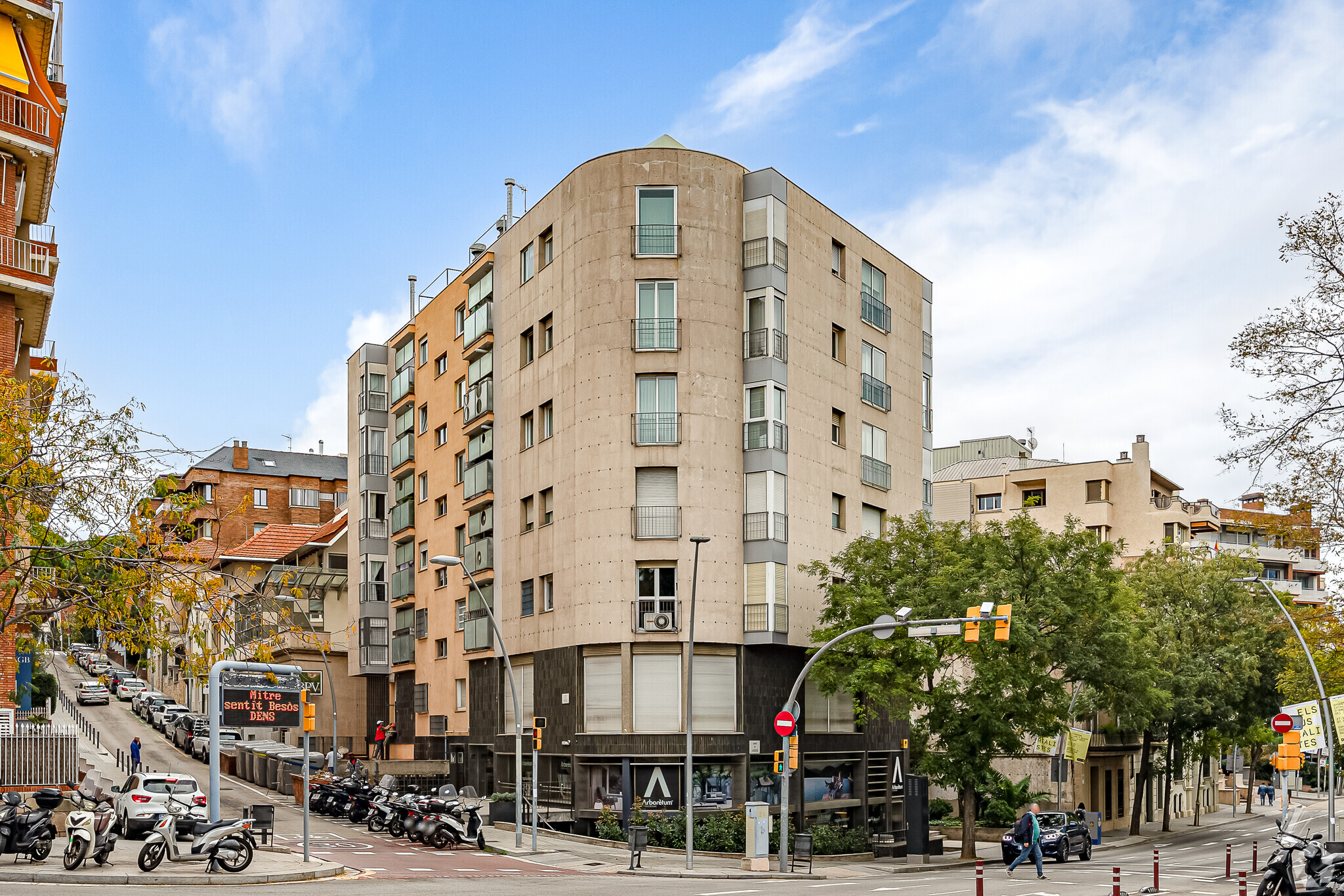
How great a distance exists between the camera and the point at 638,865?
3228 centimetres

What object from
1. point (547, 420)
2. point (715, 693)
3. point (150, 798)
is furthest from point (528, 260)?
point (150, 798)

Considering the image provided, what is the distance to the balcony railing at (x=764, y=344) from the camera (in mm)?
42625

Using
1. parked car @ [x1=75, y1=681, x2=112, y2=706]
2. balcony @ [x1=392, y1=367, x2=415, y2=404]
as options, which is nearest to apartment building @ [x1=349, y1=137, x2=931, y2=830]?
balcony @ [x1=392, y1=367, x2=415, y2=404]

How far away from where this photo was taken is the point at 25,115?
33.6m

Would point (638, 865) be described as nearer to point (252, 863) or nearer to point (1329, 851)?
point (252, 863)

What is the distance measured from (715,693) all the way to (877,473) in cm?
1305

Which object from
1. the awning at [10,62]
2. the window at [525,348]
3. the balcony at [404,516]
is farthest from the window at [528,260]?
the awning at [10,62]

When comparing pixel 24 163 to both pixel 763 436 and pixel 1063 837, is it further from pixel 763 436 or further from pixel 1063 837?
pixel 1063 837

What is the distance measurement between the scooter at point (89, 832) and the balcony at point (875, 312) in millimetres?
32909

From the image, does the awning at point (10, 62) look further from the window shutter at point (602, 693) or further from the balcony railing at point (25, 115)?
the window shutter at point (602, 693)

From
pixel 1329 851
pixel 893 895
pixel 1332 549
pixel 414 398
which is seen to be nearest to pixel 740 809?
pixel 893 895

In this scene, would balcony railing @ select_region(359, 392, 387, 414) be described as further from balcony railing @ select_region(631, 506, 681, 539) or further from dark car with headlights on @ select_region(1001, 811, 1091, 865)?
dark car with headlights on @ select_region(1001, 811, 1091, 865)

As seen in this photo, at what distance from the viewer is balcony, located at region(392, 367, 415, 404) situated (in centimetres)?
6116

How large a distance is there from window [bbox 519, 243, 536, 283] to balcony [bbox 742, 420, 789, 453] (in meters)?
10.9
